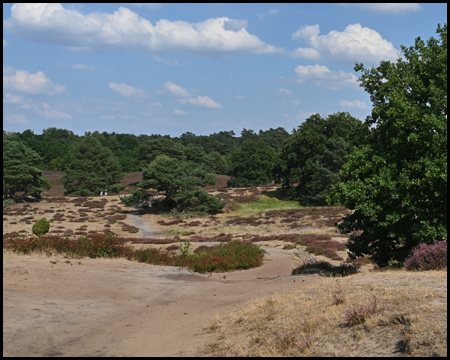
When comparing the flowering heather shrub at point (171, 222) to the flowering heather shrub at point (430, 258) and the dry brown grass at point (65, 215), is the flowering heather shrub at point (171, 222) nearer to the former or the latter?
the dry brown grass at point (65, 215)

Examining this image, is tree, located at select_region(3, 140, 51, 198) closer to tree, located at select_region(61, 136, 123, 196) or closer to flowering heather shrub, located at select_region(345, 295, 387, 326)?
tree, located at select_region(61, 136, 123, 196)

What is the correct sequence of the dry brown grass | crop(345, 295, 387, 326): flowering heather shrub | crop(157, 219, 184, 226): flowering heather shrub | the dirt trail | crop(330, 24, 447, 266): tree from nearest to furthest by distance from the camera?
crop(345, 295, 387, 326): flowering heather shrub, the dirt trail, crop(330, 24, 447, 266): tree, the dry brown grass, crop(157, 219, 184, 226): flowering heather shrub

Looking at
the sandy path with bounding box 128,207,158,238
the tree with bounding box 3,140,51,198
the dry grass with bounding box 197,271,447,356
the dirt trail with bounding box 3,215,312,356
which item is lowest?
the sandy path with bounding box 128,207,158,238

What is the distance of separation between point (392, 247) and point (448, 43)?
8.22 meters

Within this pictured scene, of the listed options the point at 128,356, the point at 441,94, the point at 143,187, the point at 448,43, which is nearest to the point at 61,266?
the point at 128,356

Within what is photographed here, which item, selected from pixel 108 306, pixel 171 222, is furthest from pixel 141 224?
pixel 108 306

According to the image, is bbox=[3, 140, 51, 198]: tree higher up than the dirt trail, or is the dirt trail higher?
bbox=[3, 140, 51, 198]: tree

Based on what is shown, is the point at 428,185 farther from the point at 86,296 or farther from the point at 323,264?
the point at 86,296

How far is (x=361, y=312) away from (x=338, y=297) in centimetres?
205

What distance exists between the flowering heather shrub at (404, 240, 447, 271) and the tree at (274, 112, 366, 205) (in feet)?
153

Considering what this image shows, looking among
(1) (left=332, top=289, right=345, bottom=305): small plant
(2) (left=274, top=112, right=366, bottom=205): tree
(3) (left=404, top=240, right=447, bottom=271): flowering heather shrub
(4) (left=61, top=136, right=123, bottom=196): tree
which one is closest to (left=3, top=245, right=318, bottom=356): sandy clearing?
(1) (left=332, top=289, right=345, bottom=305): small plant

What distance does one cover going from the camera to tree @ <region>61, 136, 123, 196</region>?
265 ft

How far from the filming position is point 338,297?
35.1 ft

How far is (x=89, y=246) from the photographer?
73.8 feet
